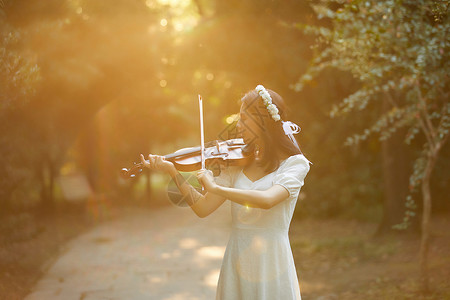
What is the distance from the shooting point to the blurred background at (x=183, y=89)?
22.0 ft

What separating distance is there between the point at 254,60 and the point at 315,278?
4609 millimetres

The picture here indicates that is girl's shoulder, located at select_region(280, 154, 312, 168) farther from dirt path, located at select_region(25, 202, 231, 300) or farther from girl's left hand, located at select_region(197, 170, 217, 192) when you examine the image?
dirt path, located at select_region(25, 202, 231, 300)

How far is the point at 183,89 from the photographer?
1296 centimetres

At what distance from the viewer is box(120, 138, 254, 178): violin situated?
261 cm

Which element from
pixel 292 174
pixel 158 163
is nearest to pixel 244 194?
pixel 292 174

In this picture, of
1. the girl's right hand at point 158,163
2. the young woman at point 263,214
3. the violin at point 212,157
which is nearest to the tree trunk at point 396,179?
the violin at point 212,157

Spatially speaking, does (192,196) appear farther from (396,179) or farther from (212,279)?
(396,179)

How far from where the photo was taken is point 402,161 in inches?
290

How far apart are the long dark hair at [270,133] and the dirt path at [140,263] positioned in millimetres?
3168

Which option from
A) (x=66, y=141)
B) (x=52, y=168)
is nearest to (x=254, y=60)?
(x=66, y=141)

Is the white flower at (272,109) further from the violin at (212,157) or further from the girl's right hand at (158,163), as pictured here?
the girl's right hand at (158,163)

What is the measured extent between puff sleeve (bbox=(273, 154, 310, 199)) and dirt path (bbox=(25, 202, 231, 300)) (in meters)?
3.23

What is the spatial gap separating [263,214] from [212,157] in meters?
0.50

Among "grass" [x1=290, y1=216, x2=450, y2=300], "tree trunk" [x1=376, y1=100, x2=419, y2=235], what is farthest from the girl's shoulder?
"tree trunk" [x1=376, y1=100, x2=419, y2=235]
